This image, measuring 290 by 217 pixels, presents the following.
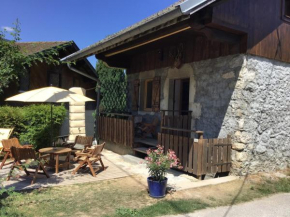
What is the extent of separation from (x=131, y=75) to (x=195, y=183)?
542 centimetres

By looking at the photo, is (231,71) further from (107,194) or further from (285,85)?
(107,194)

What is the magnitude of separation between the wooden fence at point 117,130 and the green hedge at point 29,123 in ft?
6.49

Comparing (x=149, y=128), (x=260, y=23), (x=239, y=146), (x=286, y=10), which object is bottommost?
(x=239, y=146)

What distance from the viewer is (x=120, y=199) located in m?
4.29

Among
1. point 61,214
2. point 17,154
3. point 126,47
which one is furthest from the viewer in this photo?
point 126,47

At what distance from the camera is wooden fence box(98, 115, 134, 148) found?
7910 mm

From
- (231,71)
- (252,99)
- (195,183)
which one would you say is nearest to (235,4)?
(231,71)

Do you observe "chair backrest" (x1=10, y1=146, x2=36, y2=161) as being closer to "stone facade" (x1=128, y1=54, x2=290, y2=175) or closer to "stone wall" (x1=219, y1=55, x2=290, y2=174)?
"stone facade" (x1=128, y1=54, x2=290, y2=175)

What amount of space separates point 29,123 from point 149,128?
3669mm

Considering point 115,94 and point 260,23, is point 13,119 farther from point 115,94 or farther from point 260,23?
point 260,23

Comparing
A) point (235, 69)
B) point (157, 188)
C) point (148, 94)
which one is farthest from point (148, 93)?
point (157, 188)

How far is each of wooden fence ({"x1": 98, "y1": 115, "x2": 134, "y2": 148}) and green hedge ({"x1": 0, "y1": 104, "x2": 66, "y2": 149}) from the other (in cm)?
198

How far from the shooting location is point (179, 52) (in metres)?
7.25

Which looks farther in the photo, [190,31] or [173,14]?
[190,31]
